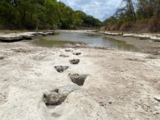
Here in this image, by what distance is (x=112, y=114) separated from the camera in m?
1.84

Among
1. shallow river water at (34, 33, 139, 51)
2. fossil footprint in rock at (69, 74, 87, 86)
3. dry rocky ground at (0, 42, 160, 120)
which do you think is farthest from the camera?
shallow river water at (34, 33, 139, 51)

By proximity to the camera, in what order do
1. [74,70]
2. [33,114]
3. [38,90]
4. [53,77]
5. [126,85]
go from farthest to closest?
[74,70] → [53,77] → [126,85] → [38,90] → [33,114]

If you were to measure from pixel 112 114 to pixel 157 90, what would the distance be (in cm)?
134

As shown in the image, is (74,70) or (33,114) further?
(74,70)

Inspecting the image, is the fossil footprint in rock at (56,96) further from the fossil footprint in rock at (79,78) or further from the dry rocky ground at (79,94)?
the fossil footprint in rock at (79,78)

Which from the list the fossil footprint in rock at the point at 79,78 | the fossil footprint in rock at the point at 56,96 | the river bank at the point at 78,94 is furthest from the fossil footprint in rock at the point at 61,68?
the fossil footprint in rock at the point at 56,96

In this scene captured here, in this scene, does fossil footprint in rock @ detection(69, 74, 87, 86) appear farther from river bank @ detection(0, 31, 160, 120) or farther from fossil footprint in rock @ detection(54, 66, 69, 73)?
fossil footprint in rock @ detection(54, 66, 69, 73)

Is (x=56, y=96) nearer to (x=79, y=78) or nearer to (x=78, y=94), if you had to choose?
(x=78, y=94)

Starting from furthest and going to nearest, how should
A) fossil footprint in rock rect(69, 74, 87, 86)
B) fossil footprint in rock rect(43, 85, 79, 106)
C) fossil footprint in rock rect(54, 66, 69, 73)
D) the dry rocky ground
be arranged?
fossil footprint in rock rect(54, 66, 69, 73) → fossil footprint in rock rect(69, 74, 87, 86) → fossil footprint in rock rect(43, 85, 79, 106) → the dry rocky ground

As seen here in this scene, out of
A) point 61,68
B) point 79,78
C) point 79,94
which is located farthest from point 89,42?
point 79,94

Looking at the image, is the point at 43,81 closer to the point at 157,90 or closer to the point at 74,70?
the point at 74,70

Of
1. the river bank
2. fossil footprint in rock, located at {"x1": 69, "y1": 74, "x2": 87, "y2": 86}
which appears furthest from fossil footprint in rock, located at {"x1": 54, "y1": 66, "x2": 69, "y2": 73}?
fossil footprint in rock, located at {"x1": 69, "y1": 74, "x2": 87, "y2": 86}

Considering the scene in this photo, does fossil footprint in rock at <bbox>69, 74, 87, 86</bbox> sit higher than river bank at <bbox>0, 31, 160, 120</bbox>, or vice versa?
river bank at <bbox>0, 31, 160, 120</bbox>

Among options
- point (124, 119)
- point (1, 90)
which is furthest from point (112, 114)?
point (1, 90)
